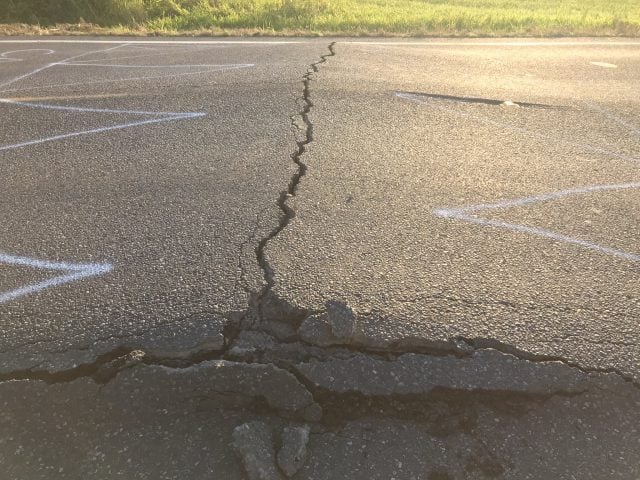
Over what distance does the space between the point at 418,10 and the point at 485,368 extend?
12.5m

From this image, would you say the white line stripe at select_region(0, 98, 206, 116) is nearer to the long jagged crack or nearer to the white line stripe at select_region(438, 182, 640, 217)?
the long jagged crack

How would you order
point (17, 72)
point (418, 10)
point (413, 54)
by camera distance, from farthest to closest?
point (418, 10), point (413, 54), point (17, 72)

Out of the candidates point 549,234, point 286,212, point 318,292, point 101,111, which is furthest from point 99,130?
point 549,234

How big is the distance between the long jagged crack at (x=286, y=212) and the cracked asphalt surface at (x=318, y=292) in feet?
0.06

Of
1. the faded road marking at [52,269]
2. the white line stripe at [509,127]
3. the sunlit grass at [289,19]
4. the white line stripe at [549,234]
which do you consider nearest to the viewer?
the faded road marking at [52,269]

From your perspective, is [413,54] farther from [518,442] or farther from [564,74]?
[518,442]

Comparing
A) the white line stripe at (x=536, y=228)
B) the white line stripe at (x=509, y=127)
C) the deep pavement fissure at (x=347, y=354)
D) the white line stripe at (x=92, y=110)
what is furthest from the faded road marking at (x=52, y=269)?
the white line stripe at (x=509, y=127)

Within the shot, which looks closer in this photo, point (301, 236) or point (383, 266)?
point (383, 266)

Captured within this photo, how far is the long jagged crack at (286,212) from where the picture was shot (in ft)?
8.90

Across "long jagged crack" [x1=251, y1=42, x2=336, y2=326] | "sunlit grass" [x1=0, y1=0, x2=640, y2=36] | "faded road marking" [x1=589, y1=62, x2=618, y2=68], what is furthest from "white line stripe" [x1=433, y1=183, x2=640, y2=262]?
"sunlit grass" [x1=0, y1=0, x2=640, y2=36]

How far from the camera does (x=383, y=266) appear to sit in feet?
9.97

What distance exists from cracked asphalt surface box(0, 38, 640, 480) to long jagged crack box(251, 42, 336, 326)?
0.7 inches

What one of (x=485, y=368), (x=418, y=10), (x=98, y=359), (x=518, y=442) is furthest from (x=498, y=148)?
(x=418, y=10)

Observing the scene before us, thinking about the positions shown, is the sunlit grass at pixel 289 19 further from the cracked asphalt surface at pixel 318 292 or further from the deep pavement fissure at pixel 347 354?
the deep pavement fissure at pixel 347 354
